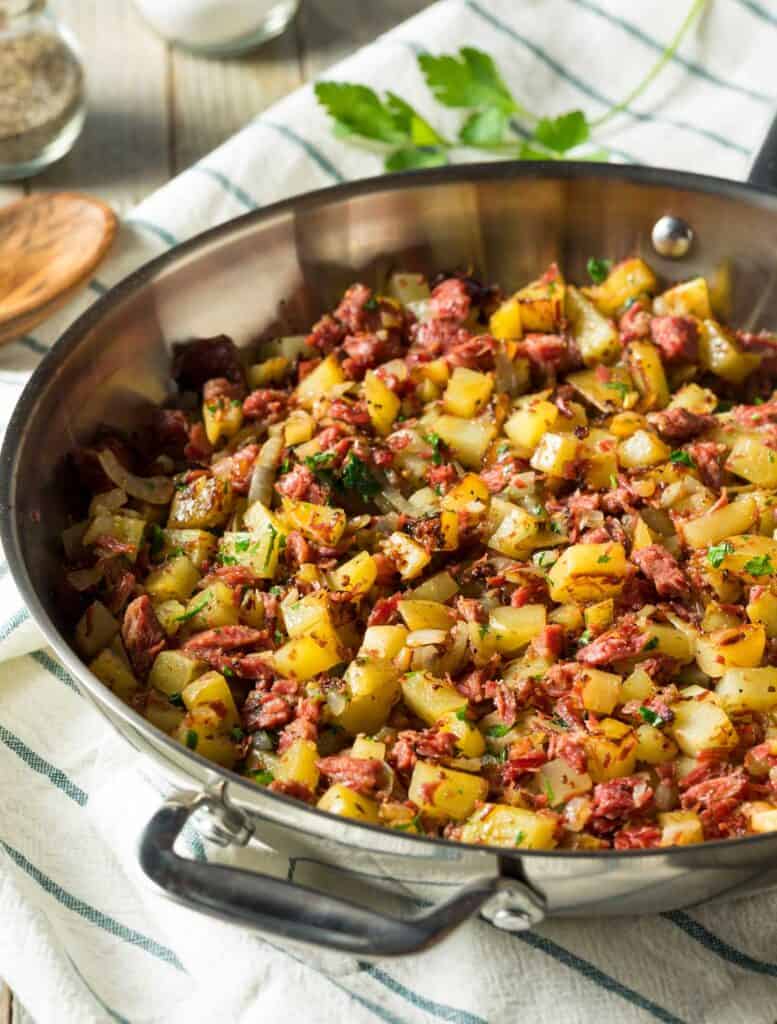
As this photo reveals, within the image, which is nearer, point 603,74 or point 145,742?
point 145,742

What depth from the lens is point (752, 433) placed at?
125 inches

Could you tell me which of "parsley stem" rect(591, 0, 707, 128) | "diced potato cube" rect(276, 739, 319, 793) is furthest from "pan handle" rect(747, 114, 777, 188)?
"diced potato cube" rect(276, 739, 319, 793)

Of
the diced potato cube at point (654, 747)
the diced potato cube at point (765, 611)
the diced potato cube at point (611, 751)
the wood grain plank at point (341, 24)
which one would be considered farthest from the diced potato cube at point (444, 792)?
the wood grain plank at point (341, 24)

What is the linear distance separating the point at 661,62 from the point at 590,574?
247 centimetres

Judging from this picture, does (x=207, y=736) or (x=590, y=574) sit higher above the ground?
(x=590, y=574)

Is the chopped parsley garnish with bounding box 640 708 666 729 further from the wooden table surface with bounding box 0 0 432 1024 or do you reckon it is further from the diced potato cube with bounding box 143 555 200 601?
the wooden table surface with bounding box 0 0 432 1024

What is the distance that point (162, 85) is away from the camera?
16.9ft

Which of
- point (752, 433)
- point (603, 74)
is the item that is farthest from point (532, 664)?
point (603, 74)

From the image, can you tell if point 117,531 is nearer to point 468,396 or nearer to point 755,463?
point 468,396

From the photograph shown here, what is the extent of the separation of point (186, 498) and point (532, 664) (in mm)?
901

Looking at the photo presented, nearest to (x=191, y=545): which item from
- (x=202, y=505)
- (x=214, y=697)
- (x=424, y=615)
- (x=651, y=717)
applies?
(x=202, y=505)

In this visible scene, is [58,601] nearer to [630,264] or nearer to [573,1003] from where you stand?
[573,1003]

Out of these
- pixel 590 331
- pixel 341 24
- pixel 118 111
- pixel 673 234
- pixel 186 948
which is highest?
pixel 673 234

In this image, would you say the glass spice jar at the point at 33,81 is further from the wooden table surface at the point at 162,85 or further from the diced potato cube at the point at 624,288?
the diced potato cube at the point at 624,288
